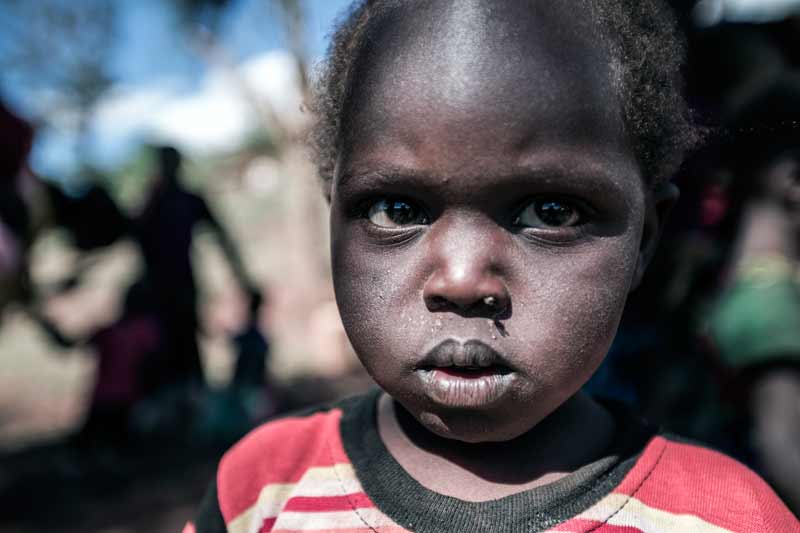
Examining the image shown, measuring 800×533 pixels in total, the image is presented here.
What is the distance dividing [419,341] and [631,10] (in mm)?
663

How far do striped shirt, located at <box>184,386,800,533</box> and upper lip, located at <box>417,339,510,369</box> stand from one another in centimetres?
26

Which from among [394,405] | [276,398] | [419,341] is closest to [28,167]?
[394,405]

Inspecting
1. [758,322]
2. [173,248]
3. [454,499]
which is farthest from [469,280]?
[173,248]

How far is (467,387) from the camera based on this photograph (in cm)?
105

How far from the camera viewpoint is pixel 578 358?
1.08 m

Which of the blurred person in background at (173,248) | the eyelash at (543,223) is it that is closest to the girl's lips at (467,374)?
the eyelash at (543,223)

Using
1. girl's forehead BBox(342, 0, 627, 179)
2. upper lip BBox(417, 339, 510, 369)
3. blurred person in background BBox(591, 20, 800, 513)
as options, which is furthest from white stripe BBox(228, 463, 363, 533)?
blurred person in background BBox(591, 20, 800, 513)

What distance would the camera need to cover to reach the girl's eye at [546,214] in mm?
1068

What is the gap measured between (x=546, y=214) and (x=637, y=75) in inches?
11.9

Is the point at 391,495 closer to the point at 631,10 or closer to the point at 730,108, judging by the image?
the point at 631,10

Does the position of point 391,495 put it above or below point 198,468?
above

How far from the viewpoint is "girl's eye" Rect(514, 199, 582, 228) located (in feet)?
3.51

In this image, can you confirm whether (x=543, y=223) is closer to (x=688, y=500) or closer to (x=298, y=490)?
(x=688, y=500)

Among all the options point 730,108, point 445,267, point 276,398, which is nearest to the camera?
point 445,267
